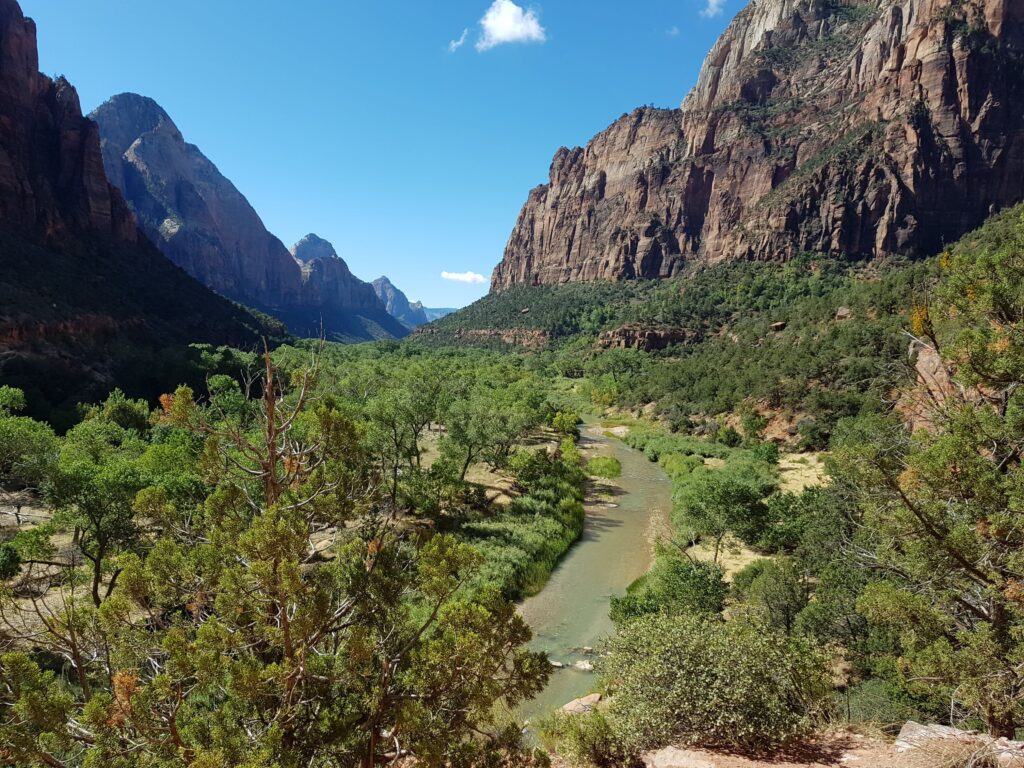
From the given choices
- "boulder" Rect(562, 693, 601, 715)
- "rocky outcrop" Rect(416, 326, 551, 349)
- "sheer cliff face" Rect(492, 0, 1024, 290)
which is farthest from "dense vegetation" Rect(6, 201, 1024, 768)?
Result: "sheer cliff face" Rect(492, 0, 1024, 290)

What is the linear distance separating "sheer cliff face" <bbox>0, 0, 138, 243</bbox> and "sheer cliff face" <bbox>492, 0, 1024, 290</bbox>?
121 m

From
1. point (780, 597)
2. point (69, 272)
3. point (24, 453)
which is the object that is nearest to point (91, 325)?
point (69, 272)

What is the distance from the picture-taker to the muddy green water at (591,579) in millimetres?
16031

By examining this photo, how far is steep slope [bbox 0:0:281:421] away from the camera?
41.0 m

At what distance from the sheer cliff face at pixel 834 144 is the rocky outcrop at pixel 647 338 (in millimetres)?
34746

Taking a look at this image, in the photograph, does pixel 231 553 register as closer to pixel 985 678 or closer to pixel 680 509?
A: pixel 985 678

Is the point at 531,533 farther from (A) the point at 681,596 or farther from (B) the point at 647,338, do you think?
(B) the point at 647,338

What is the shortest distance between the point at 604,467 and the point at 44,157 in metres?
89.9

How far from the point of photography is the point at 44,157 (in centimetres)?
7275

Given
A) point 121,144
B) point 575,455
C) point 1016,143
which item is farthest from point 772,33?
point 121,144

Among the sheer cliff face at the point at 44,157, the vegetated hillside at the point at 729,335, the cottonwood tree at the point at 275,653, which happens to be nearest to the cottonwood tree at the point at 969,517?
the vegetated hillside at the point at 729,335

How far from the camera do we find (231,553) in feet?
19.6

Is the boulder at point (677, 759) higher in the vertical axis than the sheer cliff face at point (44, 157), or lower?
lower

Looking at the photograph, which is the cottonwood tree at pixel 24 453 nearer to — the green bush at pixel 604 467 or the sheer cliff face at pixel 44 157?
the green bush at pixel 604 467
